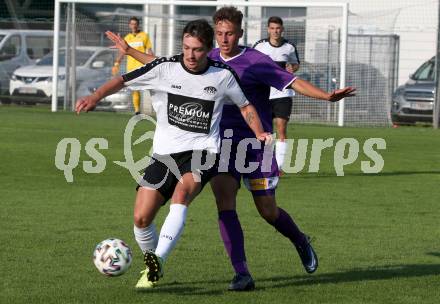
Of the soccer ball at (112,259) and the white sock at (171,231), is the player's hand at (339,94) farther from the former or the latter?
the soccer ball at (112,259)

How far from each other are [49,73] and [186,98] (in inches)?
881

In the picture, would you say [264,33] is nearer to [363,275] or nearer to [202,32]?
[363,275]

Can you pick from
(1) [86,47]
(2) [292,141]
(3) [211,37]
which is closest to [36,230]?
(3) [211,37]

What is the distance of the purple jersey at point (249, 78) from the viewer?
305 inches

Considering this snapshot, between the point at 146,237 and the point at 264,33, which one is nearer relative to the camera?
the point at 146,237

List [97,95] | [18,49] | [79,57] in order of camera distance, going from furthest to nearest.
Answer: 1. [18,49]
2. [79,57]
3. [97,95]

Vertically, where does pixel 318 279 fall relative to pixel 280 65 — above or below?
below

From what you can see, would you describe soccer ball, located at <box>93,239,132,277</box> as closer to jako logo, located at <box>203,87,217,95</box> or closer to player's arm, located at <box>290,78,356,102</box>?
jako logo, located at <box>203,87,217,95</box>

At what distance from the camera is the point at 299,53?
91.0ft

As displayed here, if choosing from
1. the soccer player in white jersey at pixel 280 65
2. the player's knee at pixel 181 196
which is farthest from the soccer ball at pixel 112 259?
the soccer player in white jersey at pixel 280 65

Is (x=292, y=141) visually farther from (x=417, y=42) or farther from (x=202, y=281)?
(x=202, y=281)

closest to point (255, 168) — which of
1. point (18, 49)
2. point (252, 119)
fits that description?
point (252, 119)

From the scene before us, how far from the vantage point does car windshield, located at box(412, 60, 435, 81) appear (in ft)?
Result: 89.7

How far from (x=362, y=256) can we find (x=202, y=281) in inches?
70.1
